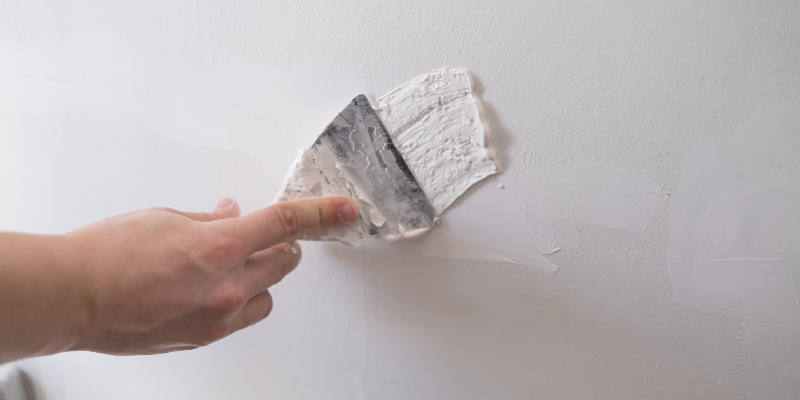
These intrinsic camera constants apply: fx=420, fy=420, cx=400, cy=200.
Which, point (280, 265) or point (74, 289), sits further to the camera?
point (280, 265)

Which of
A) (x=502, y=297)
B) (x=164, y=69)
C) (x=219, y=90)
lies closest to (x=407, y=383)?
(x=502, y=297)

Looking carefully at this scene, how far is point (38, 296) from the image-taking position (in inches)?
21.2

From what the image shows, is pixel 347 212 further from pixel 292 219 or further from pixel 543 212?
pixel 543 212

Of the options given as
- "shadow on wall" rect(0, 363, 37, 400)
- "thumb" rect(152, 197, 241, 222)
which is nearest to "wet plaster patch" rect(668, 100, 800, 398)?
"thumb" rect(152, 197, 241, 222)

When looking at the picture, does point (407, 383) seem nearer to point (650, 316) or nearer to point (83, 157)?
point (650, 316)

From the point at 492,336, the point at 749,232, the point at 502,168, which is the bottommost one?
the point at 492,336

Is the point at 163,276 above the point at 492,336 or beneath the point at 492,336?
above

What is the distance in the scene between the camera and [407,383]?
0.94 meters

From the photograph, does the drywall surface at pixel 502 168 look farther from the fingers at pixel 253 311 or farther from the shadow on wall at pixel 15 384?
the shadow on wall at pixel 15 384

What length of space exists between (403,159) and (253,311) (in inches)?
15.6

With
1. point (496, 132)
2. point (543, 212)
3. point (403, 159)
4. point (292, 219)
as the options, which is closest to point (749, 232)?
point (543, 212)

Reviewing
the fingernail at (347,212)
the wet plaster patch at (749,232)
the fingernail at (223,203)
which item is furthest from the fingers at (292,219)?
the wet plaster patch at (749,232)

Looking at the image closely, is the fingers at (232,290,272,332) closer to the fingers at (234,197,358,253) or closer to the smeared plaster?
the fingers at (234,197,358,253)

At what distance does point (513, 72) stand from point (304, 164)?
420mm
